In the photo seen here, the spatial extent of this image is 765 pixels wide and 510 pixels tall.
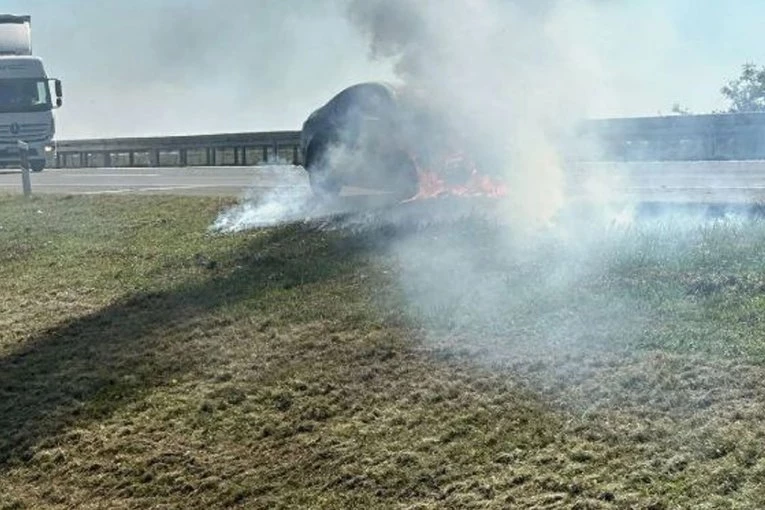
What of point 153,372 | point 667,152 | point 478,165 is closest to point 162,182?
point 667,152

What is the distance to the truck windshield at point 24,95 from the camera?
28250 mm

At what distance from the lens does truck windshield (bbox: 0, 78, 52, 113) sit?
1112 inches

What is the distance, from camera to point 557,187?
10516mm

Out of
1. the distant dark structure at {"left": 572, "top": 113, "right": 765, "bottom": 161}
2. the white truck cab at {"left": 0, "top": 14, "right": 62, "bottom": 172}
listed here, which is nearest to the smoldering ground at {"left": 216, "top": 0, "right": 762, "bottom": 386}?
the distant dark structure at {"left": 572, "top": 113, "right": 765, "bottom": 161}

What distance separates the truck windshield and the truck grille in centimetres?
49

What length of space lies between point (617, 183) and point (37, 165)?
74.2ft

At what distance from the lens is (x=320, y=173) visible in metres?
13.5

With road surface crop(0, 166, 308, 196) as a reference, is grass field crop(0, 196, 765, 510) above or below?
below

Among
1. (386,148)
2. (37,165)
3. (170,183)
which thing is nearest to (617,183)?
(386,148)

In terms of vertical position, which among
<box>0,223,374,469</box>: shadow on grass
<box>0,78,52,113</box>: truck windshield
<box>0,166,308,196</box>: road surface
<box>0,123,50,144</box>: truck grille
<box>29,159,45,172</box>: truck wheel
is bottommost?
<box>0,223,374,469</box>: shadow on grass

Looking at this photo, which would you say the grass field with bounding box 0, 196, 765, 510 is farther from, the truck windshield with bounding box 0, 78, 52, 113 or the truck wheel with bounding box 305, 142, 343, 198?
the truck windshield with bounding box 0, 78, 52, 113

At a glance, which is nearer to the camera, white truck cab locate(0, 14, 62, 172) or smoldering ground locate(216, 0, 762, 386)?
smoldering ground locate(216, 0, 762, 386)

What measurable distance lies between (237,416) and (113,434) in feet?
3.10

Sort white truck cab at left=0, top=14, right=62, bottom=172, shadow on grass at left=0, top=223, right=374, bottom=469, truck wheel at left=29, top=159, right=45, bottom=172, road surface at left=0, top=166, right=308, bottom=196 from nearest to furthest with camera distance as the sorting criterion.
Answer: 1. shadow on grass at left=0, top=223, right=374, bottom=469
2. road surface at left=0, top=166, right=308, bottom=196
3. white truck cab at left=0, top=14, right=62, bottom=172
4. truck wheel at left=29, top=159, right=45, bottom=172
